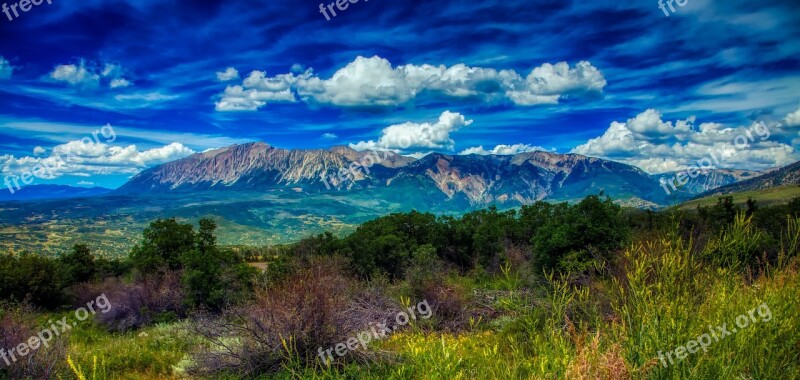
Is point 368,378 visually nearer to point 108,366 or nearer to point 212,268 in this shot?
point 108,366

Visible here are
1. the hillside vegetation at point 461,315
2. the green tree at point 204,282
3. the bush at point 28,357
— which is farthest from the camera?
the green tree at point 204,282

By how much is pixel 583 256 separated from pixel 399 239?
804 inches

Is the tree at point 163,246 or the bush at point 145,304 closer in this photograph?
the bush at point 145,304

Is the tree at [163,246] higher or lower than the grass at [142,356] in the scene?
higher

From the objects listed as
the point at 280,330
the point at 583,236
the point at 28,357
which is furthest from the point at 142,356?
the point at 583,236

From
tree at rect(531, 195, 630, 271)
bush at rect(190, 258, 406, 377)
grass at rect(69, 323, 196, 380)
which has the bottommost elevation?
tree at rect(531, 195, 630, 271)

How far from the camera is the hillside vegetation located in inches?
148

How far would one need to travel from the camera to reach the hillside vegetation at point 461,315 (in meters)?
3.76

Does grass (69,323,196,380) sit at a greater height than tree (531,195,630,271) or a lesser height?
greater

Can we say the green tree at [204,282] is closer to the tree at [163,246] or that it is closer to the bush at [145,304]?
the bush at [145,304]

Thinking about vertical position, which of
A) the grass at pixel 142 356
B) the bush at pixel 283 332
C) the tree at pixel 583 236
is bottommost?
the tree at pixel 583 236

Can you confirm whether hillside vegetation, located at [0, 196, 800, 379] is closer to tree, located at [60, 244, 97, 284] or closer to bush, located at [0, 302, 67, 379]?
bush, located at [0, 302, 67, 379]

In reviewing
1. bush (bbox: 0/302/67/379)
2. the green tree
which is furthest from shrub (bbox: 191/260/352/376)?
the green tree

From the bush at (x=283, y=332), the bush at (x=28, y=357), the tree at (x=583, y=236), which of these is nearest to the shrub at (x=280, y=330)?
the bush at (x=283, y=332)
